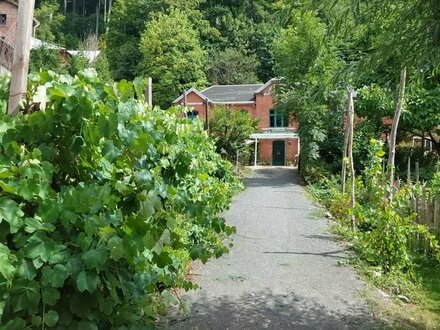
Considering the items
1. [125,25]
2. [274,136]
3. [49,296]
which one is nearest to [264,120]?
[274,136]

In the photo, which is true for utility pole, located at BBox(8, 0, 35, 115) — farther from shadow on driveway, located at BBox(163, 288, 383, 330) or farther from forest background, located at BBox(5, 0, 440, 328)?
shadow on driveway, located at BBox(163, 288, 383, 330)

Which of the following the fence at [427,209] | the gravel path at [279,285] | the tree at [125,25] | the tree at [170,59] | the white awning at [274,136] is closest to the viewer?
the gravel path at [279,285]

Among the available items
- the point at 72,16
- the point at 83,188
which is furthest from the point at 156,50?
the point at 83,188

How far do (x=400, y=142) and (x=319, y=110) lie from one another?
465 cm

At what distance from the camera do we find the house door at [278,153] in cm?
4047

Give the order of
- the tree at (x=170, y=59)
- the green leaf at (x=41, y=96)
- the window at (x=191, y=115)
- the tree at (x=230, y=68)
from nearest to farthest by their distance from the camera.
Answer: the green leaf at (x=41, y=96) < the window at (x=191, y=115) < the tree at (x=170, y=59) < the tree at (x=230, y=68)

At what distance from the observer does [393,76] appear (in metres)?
4.30

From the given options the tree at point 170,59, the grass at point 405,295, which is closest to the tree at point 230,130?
the grass at point 405,295

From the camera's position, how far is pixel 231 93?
147ft

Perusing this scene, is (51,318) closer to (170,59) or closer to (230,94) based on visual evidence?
(230,94)

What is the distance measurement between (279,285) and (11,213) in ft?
17.5

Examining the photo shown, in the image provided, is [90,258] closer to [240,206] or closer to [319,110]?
[240,206]

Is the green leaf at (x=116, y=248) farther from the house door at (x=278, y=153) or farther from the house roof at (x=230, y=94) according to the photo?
the house roof at (x=230, y=94)

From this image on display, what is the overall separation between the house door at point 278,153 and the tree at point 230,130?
1282 cm
